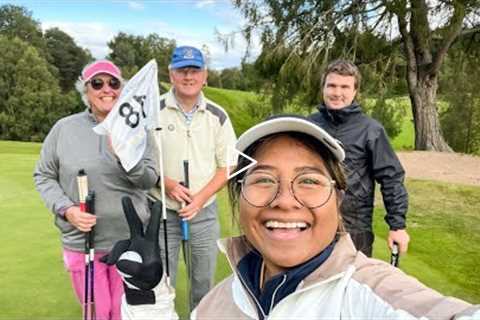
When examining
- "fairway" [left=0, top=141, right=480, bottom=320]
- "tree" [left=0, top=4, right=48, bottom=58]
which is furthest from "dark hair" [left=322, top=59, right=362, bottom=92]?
"tree" [left=0, top=4, right=48, bottom=58]

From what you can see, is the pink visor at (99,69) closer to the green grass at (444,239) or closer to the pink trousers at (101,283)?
the pink trousers at (101,283)

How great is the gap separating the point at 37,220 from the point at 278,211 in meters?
4.60

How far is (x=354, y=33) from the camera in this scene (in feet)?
44.8

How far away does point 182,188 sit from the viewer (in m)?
2.55

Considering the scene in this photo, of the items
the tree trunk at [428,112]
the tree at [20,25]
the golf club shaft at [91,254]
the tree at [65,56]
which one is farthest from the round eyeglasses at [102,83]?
the tree at [20,25]

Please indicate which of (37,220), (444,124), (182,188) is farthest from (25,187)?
(444,124)

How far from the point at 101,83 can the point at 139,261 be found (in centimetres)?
129

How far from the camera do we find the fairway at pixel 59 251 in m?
3.15

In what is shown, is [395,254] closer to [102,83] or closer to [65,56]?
[102,83]

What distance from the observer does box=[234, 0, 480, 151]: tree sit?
526 inches

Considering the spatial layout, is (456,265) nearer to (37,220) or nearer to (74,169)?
(74,169)

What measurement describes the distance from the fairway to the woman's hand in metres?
0.66

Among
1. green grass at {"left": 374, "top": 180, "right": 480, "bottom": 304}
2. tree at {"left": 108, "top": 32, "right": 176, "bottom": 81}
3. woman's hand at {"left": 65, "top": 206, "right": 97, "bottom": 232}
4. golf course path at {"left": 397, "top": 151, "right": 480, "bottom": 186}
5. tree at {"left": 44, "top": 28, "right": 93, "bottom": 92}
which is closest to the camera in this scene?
woman's hand at {"left": 65, "top": 206, "right": 97, "bottom": 232}

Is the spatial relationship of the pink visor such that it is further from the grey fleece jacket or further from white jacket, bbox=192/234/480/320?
white jacket, bbox=192/234/480/320
